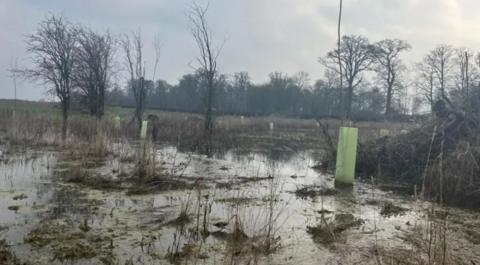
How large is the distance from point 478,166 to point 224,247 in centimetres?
477

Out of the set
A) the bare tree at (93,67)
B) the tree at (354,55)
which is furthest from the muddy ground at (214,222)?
the tree at (354,55)

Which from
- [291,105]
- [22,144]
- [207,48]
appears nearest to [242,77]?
[291,105]

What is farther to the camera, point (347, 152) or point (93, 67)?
point (93, 67)

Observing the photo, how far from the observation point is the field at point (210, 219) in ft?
11.7

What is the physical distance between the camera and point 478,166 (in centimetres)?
640

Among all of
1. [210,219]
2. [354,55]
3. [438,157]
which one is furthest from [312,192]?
[354,55]

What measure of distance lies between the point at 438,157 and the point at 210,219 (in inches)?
152

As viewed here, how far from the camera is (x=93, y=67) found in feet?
70.9

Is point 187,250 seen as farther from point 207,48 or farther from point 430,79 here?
point 430,79

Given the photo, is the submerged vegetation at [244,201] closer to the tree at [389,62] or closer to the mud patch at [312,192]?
the mud patch at [312,192]

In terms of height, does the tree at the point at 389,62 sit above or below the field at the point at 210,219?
above

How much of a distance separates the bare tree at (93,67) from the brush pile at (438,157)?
1579cm

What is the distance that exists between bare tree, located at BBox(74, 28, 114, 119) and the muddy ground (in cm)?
1409

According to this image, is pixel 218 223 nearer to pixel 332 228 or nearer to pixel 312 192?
pixel 332 228
